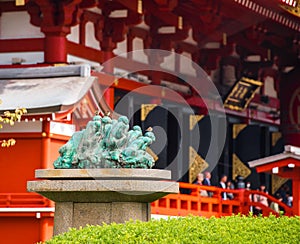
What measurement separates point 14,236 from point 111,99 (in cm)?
449

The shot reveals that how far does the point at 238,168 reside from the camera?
3222 cm

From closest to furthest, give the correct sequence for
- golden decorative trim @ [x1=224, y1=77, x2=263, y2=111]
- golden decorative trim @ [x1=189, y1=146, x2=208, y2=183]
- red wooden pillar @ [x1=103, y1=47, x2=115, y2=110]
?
Answer: red wooden pillar @ [x1=103, y1=47, x2=115, y2=110] → golden decorative trim @ [x1=189, y1=146, x2=208, y2=183] → golden decorative trim @ [x1=224, y1=77, x2=263, y2=111]

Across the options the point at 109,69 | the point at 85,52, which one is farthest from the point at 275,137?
the point at 85,52

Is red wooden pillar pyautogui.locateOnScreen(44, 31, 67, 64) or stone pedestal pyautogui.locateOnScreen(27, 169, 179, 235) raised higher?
red wooden pillar pyautogui.locateOnScreen(44, 31, 67, 64)

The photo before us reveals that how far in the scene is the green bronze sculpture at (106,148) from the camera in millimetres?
13969

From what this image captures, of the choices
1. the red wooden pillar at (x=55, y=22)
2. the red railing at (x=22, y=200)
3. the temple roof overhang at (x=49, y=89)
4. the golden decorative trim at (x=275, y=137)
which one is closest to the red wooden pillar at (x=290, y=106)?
the golden decorative trim at (x=275, y=137)

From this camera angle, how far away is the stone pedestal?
13.6m

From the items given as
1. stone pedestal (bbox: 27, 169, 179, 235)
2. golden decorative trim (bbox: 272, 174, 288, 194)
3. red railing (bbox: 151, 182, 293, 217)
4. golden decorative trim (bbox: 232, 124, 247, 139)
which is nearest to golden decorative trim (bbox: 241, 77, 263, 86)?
golden decorative trim (bbox: 232, 124, 247, 139)

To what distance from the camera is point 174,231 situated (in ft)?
40.0

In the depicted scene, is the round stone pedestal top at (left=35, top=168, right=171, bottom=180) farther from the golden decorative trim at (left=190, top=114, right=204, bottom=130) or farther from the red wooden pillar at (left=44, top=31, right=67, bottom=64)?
the golden decorative trim at (left=190, top=114, right=204, bottom=130)

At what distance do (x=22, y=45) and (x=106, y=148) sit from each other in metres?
9.53

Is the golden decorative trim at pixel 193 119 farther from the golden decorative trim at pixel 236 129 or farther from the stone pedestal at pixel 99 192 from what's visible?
the stone pedestal at pixel 99 192

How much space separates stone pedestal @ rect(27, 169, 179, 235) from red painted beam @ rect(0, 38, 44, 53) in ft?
30.5

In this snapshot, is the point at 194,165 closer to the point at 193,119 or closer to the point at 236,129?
the point at 193,119
